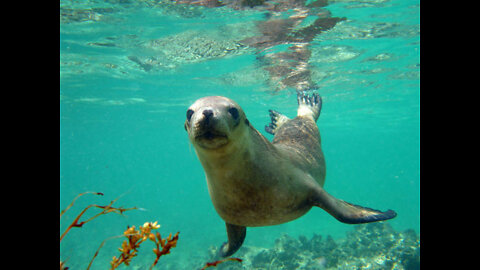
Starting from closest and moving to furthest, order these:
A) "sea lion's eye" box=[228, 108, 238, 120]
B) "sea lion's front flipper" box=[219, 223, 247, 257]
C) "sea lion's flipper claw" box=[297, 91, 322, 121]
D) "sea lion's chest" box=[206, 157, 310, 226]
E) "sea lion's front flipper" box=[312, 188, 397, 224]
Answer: "sea lion's eye" box=[228, 108, 238, 120], "sea lion's chest" box=[206, 157, 310, 226], "sea lion's front flipper" box=[312, 188, 397, 224], "sea lion's front flipper" box=[219, 223, 247, 257], "sea lion's flipper claw" box=[297, 91, 322, 121]

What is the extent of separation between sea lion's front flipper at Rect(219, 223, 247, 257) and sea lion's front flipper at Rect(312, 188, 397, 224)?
1.27 metres

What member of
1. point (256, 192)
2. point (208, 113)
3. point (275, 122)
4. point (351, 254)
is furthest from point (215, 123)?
Result: point (351, 254)

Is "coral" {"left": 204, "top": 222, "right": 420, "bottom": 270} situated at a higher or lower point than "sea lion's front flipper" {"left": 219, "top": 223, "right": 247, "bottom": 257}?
lower

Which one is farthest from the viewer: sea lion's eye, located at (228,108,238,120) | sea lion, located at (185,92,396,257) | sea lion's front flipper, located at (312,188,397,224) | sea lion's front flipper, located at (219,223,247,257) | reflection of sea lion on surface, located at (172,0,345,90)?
reflection of sea lion on surface, located at (172,0,345,90)

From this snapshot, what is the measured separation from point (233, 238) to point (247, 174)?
67.8 inches

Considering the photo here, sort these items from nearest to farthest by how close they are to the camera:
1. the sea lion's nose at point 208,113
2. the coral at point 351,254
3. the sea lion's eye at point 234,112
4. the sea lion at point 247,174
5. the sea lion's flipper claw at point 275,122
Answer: the sea lion's nose at point 208,113, the sea lion at point 247,174, the sea lion's eye at point 234,112, the sea lion's flipper claw at point 275,122, the coral at point 351,254

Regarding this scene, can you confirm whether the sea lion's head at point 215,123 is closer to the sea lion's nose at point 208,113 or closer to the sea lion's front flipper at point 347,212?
the sea lion's nose at point 208,113

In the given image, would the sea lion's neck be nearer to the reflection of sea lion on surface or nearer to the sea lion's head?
the sea lion's head

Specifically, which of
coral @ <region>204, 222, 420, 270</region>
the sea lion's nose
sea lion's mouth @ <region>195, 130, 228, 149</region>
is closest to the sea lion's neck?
sea lion's mouth @ <region>195, 130, 228, 149</region>

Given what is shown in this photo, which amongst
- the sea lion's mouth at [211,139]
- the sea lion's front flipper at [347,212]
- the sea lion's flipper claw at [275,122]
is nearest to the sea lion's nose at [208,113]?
the sea lion's mouth at [211,139]

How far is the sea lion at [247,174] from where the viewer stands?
2334 mm

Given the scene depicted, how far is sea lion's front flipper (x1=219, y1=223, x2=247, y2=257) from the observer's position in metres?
3.90

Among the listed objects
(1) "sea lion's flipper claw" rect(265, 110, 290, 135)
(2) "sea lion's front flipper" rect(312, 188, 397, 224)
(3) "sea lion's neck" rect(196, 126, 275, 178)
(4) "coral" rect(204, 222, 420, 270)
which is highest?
(3) "sea lion's neck" rect(196, 126, 275, 178)
